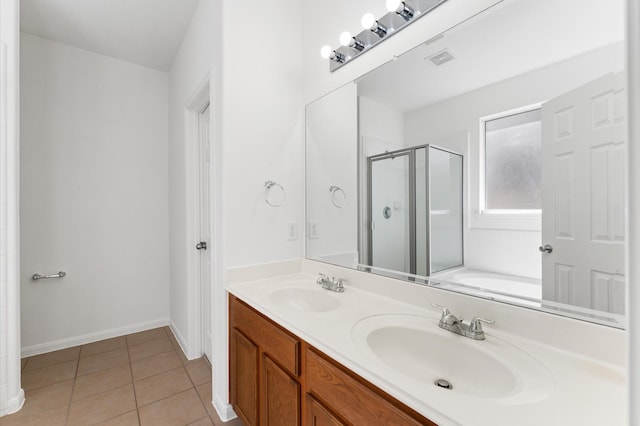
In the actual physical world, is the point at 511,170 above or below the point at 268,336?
above

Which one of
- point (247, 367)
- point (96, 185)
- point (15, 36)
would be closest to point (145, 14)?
point (15, 36)

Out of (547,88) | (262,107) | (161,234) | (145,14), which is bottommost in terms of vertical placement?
(161,234)

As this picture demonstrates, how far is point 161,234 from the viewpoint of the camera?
3.05 m

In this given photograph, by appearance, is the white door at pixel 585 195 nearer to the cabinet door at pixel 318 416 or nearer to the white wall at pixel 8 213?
the cabinet door at pixel 318 416

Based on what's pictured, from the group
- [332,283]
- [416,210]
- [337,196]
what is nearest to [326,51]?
[337,196]

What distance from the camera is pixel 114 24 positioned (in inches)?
90.4

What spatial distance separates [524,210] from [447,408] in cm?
69

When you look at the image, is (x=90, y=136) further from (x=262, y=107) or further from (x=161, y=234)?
(x=262, y=107)

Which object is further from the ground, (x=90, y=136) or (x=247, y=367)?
(x=90, y=136)

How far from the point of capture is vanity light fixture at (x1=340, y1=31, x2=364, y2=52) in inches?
58.7

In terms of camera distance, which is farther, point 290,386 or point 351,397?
point 290,386

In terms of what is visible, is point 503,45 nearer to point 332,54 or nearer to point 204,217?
point 332,54

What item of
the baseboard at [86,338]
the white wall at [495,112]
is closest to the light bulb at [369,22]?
the white wall at [495,112]

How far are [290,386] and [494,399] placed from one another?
72cm
